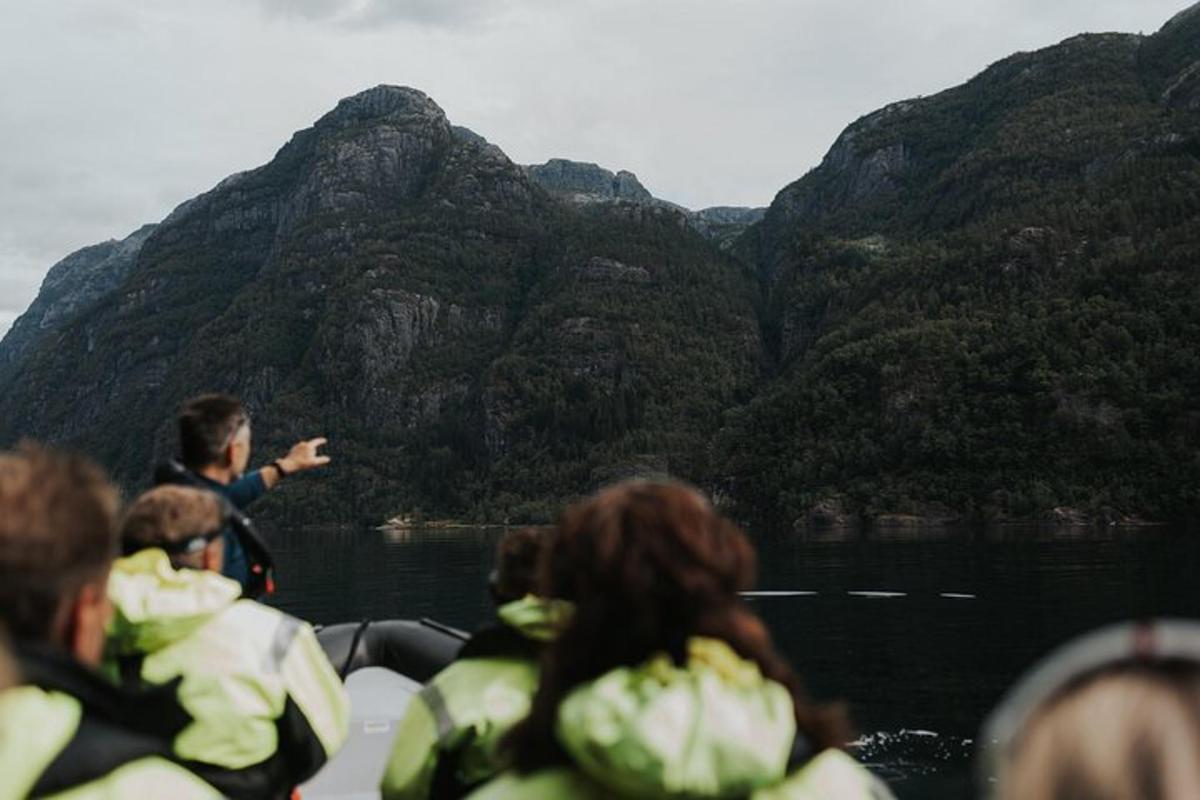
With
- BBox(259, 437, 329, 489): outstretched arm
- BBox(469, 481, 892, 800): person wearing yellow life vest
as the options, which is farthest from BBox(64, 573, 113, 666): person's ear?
BBox(259, 437, 329, 489): outstretched arm

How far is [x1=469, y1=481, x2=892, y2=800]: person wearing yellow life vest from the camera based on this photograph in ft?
7.47

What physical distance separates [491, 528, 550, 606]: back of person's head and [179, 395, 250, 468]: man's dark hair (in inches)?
63.0

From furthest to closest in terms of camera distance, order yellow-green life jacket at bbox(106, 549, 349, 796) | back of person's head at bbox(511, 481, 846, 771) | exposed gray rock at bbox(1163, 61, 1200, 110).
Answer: exposed gray rock at bbox(1163, 61, 1200, 110) < yellow-green life jacket at bbox(106, 549, 349, 796) < back of person's head at bbox(511, 481, 846, 771)

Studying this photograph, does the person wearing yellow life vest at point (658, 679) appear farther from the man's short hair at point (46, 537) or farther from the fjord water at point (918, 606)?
the fjord water at point (918, 606)

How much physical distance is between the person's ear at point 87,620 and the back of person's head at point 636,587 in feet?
3.45

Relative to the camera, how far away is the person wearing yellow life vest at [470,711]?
12.1 ft

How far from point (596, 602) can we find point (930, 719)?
1553 cm

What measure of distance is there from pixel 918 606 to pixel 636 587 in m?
31.2

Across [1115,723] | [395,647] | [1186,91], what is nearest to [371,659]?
[395,647]

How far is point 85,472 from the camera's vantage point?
2.31 m

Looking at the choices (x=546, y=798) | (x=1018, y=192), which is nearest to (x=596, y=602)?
(x=546, y=798)

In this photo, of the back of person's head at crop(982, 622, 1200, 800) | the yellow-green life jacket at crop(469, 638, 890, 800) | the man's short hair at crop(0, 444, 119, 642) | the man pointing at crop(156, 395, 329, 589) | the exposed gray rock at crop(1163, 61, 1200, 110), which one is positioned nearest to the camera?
the back of person's head at crop(982, 622, 1200, 800)

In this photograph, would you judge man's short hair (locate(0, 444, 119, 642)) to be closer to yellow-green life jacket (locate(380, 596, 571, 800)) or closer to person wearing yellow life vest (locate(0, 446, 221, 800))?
person wearing yellow life vest (locate(0, 446, 221, 800))

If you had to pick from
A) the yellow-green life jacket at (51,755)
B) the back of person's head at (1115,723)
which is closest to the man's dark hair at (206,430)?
the yellow-green life jacket at (51,755)
